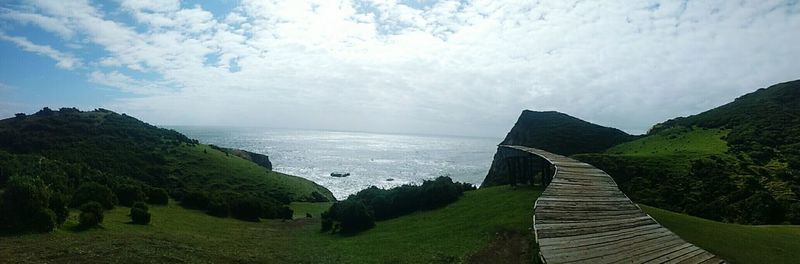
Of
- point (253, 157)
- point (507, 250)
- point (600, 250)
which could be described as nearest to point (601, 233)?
point (600, 250)

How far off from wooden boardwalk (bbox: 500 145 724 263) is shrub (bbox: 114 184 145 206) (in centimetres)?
3897

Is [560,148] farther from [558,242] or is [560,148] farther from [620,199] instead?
[558,242]

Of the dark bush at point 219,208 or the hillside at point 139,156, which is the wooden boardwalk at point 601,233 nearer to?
the dark bush at point 219,208

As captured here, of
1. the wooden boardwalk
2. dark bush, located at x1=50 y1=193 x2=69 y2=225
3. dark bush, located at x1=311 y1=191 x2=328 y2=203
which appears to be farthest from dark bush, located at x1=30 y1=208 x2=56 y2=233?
dark bush, located at x1=311 y1=191 x2=328 y2=203

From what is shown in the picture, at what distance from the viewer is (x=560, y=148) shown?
278ft

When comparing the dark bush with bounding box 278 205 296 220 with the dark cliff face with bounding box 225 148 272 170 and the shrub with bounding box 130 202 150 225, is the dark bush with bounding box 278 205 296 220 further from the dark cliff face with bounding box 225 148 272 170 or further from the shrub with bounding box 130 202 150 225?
the dark cliff face with bounding box 225 148 272 170

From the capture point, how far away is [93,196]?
3641 cm

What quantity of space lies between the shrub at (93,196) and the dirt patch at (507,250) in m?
31.9

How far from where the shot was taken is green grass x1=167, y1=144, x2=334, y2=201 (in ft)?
252

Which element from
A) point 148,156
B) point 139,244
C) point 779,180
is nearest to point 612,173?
point 779,180

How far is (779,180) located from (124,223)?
55.4 m

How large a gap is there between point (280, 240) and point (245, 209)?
17.0 meters

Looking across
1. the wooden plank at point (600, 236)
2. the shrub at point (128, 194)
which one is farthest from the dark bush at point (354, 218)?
the wooden plank at point (600, 236)

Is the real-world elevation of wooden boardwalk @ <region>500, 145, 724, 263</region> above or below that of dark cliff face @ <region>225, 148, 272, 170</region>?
above
